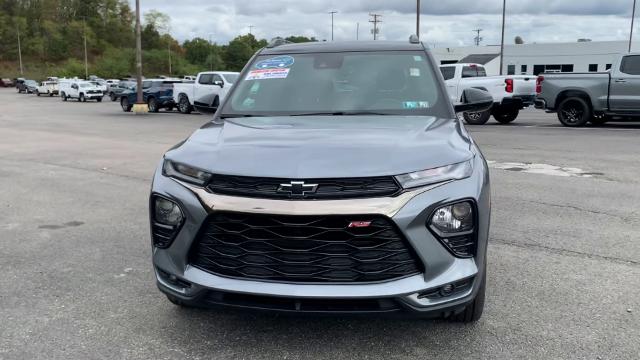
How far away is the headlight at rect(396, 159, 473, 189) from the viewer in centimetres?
281

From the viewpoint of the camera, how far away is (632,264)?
4645mm

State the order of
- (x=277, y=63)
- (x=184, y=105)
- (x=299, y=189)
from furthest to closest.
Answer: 1. (x=184, y=105)
2. (x=277, y=63)
3. (x=299, y=189)

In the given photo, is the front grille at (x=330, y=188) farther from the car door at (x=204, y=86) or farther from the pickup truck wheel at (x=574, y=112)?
the car door at (x=204, y=86)

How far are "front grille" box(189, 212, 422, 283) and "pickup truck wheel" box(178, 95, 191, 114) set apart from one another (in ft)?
80.8

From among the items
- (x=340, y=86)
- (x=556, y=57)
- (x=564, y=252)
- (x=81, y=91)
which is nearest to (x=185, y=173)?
(x=340, y=86)

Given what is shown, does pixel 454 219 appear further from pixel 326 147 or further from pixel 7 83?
pixel 7 83

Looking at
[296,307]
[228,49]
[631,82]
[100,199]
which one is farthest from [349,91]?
[228,49]

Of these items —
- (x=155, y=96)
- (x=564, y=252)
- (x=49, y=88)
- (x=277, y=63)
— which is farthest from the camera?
(x=49, y=88)

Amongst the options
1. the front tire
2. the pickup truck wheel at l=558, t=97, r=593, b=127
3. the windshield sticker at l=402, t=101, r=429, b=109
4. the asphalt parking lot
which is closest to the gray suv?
the asphalt parking lot

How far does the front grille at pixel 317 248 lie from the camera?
2770 mm

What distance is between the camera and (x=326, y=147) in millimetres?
3057

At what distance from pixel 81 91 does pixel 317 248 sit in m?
45.8

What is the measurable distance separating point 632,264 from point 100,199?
6.08 meters

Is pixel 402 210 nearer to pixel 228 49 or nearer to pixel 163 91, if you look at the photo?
pixel 163 91
